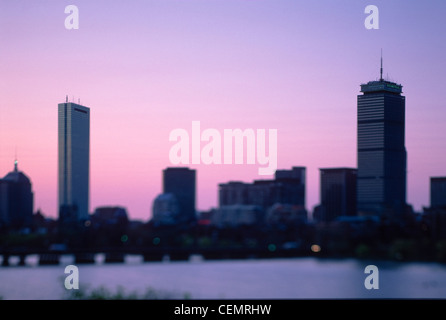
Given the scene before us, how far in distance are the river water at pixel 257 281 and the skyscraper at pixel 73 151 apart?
1589 centimetres

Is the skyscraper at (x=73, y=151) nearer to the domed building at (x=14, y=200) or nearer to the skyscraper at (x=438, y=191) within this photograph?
the domed building at (x=14, y=200)

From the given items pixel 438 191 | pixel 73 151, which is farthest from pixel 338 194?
pixel 73 151

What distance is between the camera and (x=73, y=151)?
973cm

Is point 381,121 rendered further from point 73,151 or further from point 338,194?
point 338,194

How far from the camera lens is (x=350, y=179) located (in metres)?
34.7

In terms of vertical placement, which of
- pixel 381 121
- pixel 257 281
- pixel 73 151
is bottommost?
pixel 257 281

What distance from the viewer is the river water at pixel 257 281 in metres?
34.2

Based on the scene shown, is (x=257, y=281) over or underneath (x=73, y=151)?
underneath

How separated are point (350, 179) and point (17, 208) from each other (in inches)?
949

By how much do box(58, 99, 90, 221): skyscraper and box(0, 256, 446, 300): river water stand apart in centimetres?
1589

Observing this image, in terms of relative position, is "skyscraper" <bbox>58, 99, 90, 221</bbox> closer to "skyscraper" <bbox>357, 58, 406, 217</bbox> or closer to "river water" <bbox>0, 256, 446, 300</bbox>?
"skyscraper" <bbox>357, 58, 406, 217</bbox>

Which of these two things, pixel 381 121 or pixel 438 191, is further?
pixel 438 191

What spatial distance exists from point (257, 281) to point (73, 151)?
35220mm
